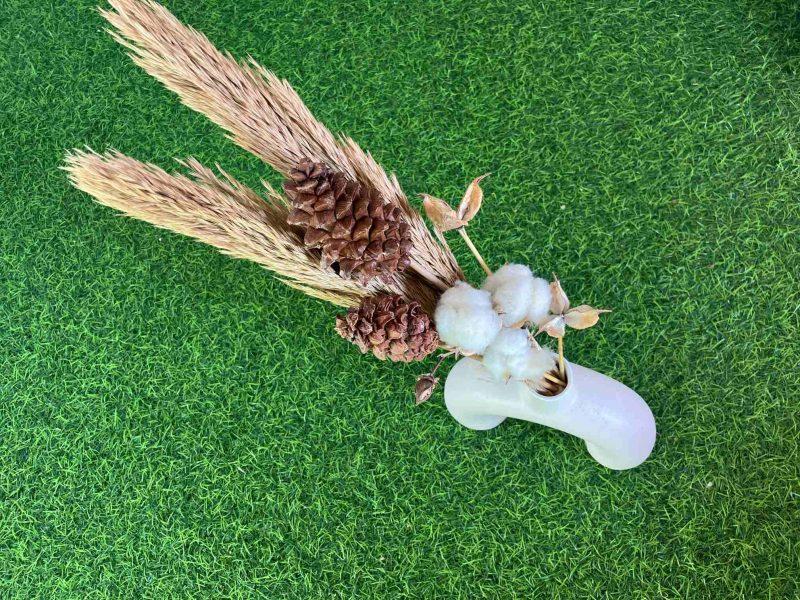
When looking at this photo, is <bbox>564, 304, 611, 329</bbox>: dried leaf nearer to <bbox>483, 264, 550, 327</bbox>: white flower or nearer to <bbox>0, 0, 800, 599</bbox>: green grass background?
<bbox>483, 264, 550, 327</bbox>: white flower

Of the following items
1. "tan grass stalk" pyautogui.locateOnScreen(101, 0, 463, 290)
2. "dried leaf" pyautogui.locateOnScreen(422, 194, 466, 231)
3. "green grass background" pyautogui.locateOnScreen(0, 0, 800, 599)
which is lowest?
"green grass background" pyautogui.locateOnScreen(0, 0, 800, 599)

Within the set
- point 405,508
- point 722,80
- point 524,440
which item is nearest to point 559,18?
point 722,80

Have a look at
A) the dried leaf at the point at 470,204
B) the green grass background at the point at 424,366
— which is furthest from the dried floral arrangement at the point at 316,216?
the green grass background at the point at 424,366

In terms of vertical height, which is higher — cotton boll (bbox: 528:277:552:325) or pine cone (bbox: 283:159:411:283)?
pine cone (bbox: 283:159:411:283)

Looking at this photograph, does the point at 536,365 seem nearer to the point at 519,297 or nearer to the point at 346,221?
the point at 519,297

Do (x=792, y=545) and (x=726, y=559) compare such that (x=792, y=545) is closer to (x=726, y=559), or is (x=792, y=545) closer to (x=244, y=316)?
(x=726, y=559)

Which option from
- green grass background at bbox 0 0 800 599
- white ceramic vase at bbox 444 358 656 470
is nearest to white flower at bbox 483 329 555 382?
white ceramic vase at bbox 444 358 656 470

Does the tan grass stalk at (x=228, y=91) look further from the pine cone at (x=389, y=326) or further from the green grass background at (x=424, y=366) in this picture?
the green grass background at (x=424, y=366)
